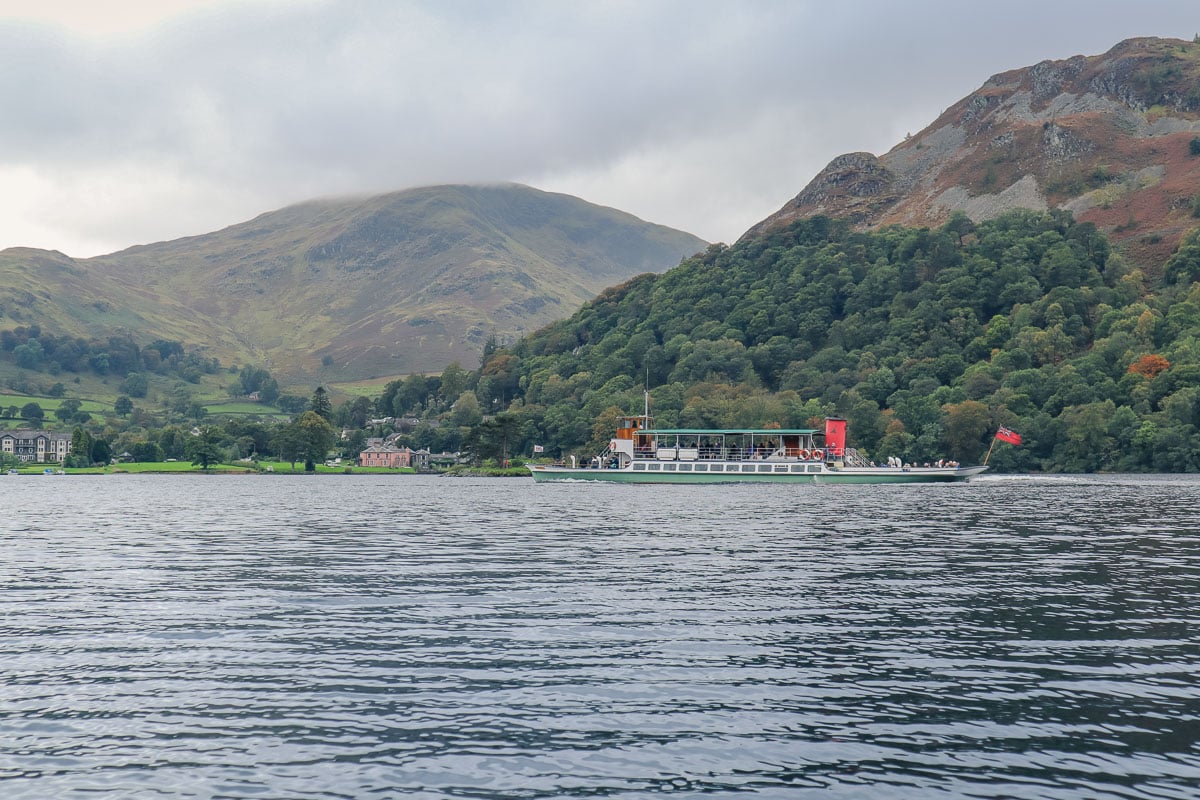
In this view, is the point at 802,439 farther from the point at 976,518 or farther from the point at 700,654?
the point at 700,654

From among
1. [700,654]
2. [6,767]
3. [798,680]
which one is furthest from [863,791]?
[6,767]

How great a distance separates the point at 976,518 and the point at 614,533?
24947 millimetres

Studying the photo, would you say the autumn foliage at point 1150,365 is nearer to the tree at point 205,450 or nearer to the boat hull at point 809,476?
the boat hull at point 809,476

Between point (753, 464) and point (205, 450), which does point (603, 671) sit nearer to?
point (753, 464)

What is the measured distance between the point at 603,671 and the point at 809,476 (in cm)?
10832

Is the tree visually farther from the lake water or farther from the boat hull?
the lake water

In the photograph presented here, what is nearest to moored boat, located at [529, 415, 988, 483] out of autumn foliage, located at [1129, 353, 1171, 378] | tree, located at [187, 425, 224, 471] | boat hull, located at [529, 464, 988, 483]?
boat hull, located at [529, 464, 988, 483]

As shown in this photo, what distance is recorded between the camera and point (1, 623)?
26500mm

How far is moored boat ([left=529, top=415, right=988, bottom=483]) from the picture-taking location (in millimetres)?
124700

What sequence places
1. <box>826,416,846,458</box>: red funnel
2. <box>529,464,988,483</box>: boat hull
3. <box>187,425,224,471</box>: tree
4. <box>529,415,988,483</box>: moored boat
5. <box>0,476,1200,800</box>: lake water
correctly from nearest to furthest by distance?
<box>0,476,1200,800</box>: lake water → <box>529,464,988,483</box>: boat hull → <box>529,415,988,483</box>: moored boat → <box>826,416,846,458</box>: red funnel → <box>187,425,224,471</box>: tree

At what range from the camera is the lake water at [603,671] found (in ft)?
48.2

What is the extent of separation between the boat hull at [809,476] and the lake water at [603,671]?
77.8m

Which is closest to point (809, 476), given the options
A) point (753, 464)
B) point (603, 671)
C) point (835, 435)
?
point (753, 464)

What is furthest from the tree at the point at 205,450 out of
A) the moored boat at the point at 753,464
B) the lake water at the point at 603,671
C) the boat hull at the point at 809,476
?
the lake water at the point at 603,671
